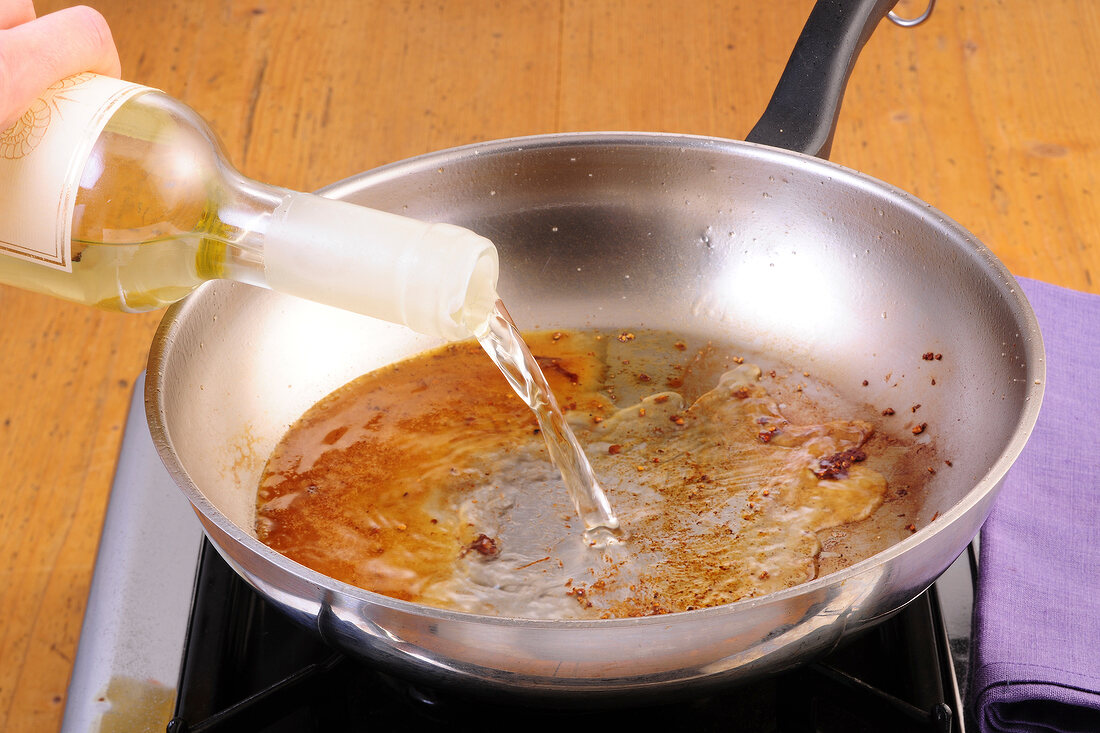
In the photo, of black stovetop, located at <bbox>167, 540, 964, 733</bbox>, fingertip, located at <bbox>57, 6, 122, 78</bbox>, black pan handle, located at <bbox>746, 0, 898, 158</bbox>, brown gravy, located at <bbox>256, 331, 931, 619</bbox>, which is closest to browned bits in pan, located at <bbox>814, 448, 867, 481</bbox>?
brown gravy, located at <bbox>256, 331, 931, 619</bbox>

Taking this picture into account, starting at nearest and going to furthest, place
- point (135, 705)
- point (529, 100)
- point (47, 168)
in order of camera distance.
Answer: point (47, 168) → point (135, 705) → point (529, 100)

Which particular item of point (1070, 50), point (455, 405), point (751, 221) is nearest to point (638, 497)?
point (455, 405)

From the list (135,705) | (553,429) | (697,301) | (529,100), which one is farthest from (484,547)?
(529,100)

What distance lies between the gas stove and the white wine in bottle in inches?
7.2

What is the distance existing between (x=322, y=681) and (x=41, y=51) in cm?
34

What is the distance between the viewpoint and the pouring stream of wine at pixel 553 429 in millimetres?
652

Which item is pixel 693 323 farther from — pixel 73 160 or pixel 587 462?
pixel 73 160

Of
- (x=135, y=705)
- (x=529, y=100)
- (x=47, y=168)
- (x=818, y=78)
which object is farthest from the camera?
(x=529, y=100)

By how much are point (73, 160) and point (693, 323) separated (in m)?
0.49

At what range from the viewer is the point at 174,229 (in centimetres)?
58

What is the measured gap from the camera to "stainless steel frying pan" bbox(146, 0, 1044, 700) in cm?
55

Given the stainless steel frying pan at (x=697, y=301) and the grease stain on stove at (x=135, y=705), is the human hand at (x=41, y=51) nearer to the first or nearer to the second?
the stainless steel frying pan at (x=697, y=301)

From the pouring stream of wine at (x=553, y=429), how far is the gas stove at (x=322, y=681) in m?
0.11

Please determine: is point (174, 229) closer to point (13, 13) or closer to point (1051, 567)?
point (13, 13)
